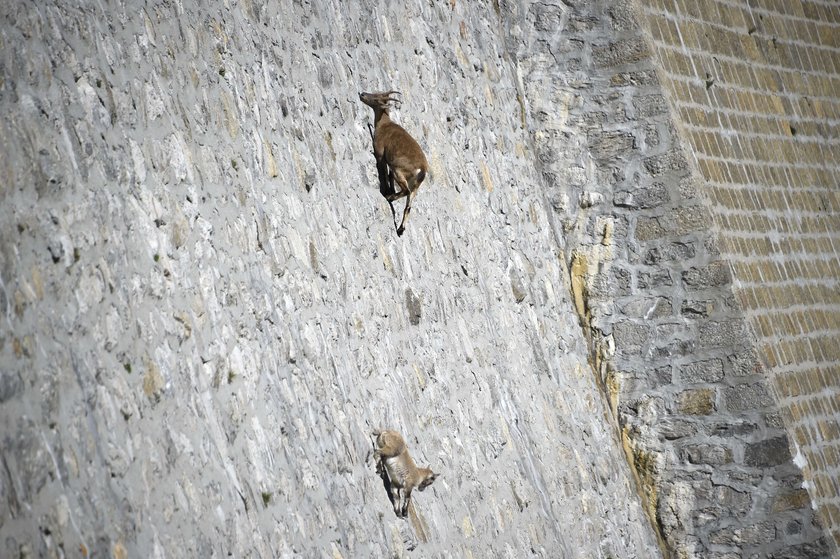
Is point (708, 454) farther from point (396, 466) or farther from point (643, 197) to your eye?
point (396, 466)

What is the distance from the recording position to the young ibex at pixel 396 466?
4.58 metres

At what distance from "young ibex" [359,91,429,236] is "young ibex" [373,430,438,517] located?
1.10 meters

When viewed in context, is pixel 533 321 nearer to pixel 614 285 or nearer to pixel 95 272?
pixel 614 285

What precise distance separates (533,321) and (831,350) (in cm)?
240

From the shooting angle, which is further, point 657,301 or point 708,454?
point 657,301

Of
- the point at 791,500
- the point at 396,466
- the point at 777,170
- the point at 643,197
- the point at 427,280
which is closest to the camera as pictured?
the point at 396,466

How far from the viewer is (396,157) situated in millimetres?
5184

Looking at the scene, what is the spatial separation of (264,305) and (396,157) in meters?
1.27

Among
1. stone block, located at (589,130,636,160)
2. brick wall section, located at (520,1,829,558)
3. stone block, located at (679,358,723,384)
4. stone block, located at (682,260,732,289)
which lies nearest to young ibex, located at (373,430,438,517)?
brick wall section, located at (520,1,829,558)

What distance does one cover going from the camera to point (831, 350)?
25.1ft

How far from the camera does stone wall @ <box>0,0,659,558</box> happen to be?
128 inches

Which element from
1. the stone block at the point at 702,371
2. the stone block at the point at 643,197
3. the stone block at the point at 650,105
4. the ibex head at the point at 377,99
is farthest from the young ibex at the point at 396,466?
the stone block at the point at 650,105

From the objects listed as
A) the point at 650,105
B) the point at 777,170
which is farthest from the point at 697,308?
the point at 777,170

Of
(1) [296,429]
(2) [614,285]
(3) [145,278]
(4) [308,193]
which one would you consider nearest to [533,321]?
(2) [614,285]
